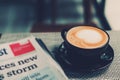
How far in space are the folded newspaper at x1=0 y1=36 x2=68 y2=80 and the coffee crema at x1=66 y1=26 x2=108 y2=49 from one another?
74mm

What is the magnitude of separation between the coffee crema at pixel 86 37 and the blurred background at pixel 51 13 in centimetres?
79

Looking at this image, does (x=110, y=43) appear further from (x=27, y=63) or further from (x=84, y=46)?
(x=27, y=63)

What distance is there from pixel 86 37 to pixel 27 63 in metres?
0.16

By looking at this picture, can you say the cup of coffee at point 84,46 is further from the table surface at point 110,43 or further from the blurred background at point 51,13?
the blurred background at point 51,13

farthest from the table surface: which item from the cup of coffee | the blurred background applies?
the blurred background

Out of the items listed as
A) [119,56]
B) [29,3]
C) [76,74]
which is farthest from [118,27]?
[29,3]

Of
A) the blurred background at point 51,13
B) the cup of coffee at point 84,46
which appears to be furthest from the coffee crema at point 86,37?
the blurred background at point 51,13

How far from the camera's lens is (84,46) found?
1.80 feet

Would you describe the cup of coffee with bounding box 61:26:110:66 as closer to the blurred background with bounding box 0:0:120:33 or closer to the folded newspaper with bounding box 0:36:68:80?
the folded newspaper with bounding box 0:36:68:80

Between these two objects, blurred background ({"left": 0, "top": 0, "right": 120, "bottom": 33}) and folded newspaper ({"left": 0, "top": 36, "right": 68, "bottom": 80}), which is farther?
blurred background ({"left": 0, "top": 0, "right": 120, "bottom": 33})

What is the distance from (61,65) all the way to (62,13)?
140 cm

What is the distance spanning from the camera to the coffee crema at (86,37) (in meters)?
0.55

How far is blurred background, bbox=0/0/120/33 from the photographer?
1519mm

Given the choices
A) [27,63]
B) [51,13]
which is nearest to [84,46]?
[27,63]
